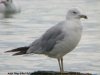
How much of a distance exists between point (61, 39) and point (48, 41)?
0.90 ft

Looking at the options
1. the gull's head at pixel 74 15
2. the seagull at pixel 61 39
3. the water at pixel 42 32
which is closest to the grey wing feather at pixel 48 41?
the seagull at pixel 61 39

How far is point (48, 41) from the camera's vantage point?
8.72 m

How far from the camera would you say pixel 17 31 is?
14.7 m

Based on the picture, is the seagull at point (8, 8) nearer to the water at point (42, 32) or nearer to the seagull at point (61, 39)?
the water at point (42, 32)

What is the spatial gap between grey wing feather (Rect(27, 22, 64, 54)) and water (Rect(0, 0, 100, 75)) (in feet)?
4.82

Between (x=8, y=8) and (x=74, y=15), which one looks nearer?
(x=74, y=15)

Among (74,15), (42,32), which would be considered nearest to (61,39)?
(74,15)

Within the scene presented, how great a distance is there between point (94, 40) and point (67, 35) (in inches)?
194

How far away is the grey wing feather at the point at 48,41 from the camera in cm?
860

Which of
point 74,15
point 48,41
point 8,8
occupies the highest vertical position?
point 74,15

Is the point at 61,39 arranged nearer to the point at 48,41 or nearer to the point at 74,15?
the point at 48,41

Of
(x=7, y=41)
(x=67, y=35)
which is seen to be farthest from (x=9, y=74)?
(x=7, y=41)

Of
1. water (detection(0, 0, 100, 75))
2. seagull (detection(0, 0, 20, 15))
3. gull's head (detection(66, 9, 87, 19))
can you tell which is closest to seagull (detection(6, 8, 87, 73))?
gull's head (detection(66, 9, 87, 19))

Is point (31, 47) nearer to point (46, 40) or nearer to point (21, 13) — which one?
point (46, 40)
